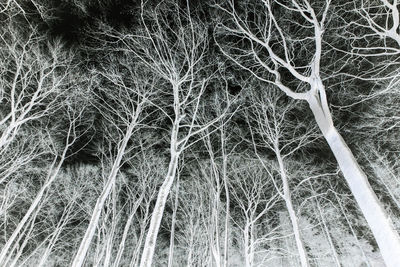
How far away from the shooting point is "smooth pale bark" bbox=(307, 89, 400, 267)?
332cm

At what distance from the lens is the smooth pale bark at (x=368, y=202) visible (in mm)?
3322

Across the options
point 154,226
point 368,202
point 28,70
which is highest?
point 28,70

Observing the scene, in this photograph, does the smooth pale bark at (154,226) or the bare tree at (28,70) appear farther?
the bare tree at (28,70)

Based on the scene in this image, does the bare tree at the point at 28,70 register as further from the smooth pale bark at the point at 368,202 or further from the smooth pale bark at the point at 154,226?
the smooth pale bark at the point at 368,202

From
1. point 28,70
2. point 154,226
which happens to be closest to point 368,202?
point 154,226

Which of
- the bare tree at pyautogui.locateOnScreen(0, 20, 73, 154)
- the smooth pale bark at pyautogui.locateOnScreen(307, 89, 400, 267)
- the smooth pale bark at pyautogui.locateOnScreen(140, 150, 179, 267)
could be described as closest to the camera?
the smooth pale bark at pyautogui.locateOnScreen(307, 89, 400, 267)

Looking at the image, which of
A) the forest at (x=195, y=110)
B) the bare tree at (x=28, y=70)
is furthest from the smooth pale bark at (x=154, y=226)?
the bare tree at (x=28, y=70)

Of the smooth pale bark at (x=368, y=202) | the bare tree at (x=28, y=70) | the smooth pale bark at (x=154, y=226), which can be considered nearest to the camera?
the smooth pale bark at (x=368, y=202)

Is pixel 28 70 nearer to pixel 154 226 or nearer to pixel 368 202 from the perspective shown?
pixel 154 226

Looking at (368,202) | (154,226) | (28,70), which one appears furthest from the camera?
(28,70)

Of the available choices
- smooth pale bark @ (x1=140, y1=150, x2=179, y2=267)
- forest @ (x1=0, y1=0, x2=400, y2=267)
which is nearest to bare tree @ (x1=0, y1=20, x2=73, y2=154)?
forest @ (x1=0, y1=0, x2=400, y2=267)

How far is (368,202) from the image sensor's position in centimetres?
384

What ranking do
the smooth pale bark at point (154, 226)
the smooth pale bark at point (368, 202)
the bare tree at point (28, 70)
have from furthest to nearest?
the bare tree at point (28, 70) → the smooth pale bark at point (154, 226) → the smooth pale bark at point (368, 202)

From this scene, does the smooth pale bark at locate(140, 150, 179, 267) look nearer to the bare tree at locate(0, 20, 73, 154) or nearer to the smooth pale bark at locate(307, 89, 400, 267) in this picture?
the smooth pale bark at locate(307, 89, 400, 267)
